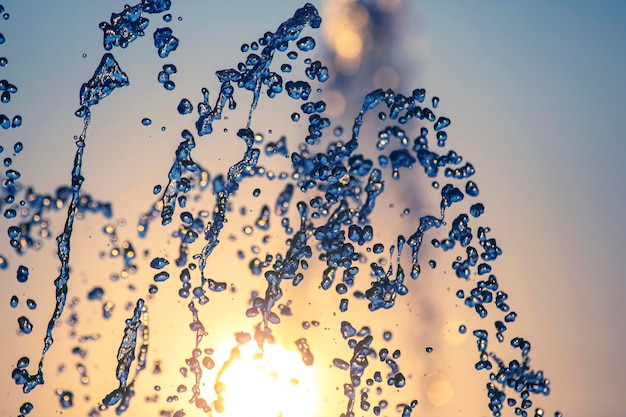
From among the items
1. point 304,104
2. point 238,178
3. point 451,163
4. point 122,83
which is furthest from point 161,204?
point 451,163

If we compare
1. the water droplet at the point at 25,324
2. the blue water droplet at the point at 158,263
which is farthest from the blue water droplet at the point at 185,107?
the water droplet at the point at 25,324

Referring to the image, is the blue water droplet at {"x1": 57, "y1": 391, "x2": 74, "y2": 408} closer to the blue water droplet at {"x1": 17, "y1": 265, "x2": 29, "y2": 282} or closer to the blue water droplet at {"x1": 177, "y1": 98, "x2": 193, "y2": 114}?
the blue water droplet at {"x1": 17, "y1": 265, "x2": 29, "y2": 282}

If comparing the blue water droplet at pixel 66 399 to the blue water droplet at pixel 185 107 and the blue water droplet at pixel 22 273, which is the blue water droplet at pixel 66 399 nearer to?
the blue water droplet at pixel 22 273

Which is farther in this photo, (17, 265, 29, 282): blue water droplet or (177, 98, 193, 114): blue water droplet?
(17, 265, 29, 282): blue water droplet

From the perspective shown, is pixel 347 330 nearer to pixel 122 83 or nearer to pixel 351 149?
pixel 351 149

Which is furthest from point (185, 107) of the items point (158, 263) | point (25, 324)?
point (25, 324)

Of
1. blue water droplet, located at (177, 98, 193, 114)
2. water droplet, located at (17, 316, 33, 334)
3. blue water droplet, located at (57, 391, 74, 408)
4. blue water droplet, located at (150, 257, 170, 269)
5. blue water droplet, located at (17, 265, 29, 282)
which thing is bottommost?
blue water droplet, located at (57, 391, 74, 408)

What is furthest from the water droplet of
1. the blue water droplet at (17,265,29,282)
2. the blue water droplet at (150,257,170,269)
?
the blue water droplet at (150,257,170,269)

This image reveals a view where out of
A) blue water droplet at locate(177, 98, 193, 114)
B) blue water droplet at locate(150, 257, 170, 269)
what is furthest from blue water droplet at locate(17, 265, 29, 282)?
blue water droplet at locate(177, 98, 193, 114)

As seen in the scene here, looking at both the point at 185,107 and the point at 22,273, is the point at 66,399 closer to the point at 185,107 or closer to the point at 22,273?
the point at 22,273

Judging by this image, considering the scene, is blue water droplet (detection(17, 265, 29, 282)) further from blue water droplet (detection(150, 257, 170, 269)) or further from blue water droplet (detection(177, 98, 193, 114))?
blue water droplet (detection(177, 98, 193, 114))

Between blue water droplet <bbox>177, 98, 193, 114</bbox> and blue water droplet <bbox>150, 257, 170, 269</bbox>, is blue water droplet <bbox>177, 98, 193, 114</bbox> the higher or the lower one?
the higher one
